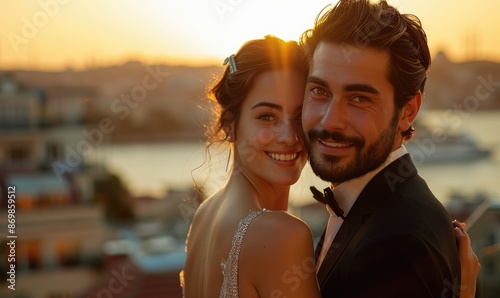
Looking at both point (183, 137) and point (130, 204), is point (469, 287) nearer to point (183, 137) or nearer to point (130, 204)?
point (130, 204)

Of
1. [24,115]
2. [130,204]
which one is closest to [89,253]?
[24,115]

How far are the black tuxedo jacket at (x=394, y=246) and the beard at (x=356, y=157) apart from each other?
0.04 metres

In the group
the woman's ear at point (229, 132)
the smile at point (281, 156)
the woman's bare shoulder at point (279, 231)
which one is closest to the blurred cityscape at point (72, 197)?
the woman's ear at point (229, 132)

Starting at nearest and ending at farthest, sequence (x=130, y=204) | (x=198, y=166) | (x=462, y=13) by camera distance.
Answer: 1. (x=198, y=166)
2. (x=462, y=13)
3. (x=130, y=204)

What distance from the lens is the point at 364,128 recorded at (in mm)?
1759

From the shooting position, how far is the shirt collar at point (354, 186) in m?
1.78

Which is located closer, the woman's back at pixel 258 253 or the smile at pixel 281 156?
the woman's back at pixel 258 253

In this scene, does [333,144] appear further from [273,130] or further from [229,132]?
[229,132]

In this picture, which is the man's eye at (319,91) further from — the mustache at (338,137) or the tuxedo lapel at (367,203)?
the tuxedo lapel at (367,203)

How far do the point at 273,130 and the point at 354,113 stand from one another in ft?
1.05

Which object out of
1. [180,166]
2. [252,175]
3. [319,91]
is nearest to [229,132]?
[252,175]

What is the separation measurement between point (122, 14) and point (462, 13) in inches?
667

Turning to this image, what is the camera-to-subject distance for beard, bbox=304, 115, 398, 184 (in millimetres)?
1761

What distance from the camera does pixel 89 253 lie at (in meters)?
23.8
